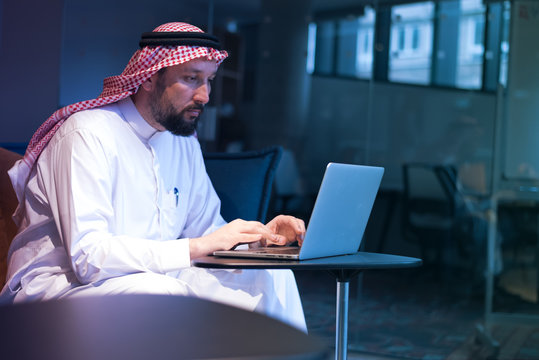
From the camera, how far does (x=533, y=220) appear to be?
4703 millimetres

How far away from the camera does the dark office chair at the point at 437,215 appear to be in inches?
202

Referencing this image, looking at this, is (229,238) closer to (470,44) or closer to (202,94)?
(202,94)

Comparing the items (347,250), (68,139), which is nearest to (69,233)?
(68,139)

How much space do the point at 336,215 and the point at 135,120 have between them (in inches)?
31.5

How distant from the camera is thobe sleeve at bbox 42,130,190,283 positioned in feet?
5.51

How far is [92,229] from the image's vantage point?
1.70 meters

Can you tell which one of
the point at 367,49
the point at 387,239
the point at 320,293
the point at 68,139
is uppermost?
the point at 367,49

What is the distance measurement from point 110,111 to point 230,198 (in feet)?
2.18

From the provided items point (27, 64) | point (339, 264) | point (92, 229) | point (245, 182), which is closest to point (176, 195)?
point (245, 182)

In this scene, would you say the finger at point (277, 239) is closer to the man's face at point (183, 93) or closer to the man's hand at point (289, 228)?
the man's hand at point (289, 228)

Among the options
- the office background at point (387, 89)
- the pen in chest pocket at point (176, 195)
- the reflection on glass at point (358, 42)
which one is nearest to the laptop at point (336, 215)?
the pen in chest pocket at point (176, 195)

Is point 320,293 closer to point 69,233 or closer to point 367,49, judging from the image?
point 367,49

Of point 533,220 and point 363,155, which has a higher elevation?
point 363,155

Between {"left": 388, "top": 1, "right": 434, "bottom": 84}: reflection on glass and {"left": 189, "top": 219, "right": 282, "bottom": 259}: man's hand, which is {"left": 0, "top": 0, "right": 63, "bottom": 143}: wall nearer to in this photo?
{"left": 189, "top": 219, "right": 282, "bottom": 259}: man's hand
